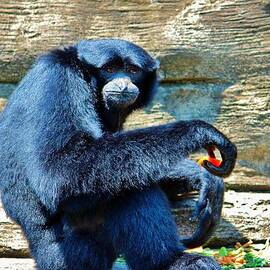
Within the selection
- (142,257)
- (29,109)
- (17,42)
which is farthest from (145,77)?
(17,42)

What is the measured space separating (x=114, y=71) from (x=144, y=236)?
1.57 m

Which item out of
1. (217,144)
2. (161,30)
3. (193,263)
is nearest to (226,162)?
(217,144)

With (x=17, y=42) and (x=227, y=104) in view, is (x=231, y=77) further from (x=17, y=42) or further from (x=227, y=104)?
(x=17, y=42)

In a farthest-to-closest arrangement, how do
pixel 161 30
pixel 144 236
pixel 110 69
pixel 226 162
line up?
pixel 161 30, pixel 110 69, pixel 226 162, pixel 144 236

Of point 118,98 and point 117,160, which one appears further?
point 118,98

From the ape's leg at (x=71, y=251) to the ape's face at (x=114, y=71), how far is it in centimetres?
111

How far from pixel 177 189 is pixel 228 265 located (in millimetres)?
980

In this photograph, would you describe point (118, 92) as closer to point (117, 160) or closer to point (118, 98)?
point (118, 98)

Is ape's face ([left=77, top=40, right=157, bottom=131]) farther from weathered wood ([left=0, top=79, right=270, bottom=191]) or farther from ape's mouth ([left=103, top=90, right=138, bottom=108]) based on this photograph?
weathered wood ([left=0, top=79, right=270, bottom=191])

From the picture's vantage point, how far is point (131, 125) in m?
9.95

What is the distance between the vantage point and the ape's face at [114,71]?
288 inches

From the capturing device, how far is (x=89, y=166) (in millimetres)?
6664

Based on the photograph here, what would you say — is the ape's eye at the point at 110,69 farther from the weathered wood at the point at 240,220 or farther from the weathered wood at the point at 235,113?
the weathered wood at the point at 235,113

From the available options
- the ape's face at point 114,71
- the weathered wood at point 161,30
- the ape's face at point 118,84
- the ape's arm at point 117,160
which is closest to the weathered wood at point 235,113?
the weathered wood at point 161,30
